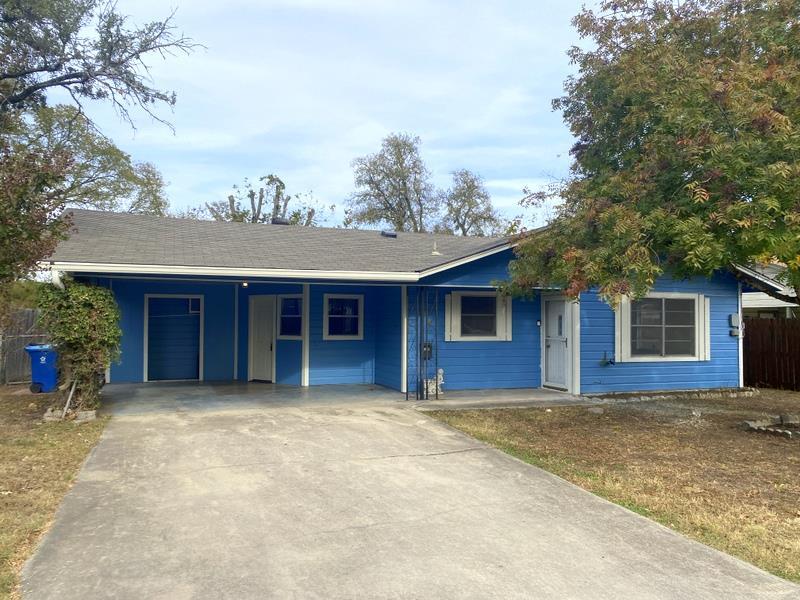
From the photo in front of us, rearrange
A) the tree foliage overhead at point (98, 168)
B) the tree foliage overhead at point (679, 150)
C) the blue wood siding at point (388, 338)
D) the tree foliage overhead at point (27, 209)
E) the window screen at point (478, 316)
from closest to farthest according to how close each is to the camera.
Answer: the tree foliage overhead at point (27, 209) < the tree foliage overhead at point (679, 150) < the blue wood siding at point (388, 338) < the window screen at point (478, 316) < the tree foliage overhead at point (98, 168)

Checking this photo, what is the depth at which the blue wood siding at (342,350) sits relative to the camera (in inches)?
498

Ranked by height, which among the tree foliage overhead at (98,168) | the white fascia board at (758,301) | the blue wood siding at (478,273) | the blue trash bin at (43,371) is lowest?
the blue trash bin at (43,371)

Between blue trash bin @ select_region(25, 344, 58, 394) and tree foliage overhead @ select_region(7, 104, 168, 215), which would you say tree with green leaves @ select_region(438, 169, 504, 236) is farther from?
blue trash bin @ select_region(25, 344, 58, 394)

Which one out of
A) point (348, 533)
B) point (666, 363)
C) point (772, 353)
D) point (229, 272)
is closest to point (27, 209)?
point (229, 272)

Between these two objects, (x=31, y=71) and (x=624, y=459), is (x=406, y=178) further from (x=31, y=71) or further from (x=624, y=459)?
(x=624, y=459)

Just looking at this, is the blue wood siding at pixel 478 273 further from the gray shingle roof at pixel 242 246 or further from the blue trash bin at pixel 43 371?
the blue trash bin at pixel 43 371

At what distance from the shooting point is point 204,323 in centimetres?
1329

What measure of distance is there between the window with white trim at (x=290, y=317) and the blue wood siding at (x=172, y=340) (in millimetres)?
1923

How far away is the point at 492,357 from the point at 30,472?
827 cm

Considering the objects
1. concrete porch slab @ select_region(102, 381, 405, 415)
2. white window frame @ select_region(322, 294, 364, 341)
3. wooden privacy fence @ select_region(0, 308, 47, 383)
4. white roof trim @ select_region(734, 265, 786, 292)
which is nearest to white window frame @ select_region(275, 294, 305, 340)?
white window frame @ select_region(322, 294, 364, 341)

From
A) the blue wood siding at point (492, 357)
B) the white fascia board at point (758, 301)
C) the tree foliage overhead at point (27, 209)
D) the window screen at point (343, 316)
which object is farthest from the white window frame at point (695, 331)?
the tree foliage overhead at point (27, 209)

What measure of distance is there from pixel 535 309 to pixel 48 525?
9.70 meters

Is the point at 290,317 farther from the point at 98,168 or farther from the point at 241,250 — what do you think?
the point at 98,168

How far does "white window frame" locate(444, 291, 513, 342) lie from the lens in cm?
1177
